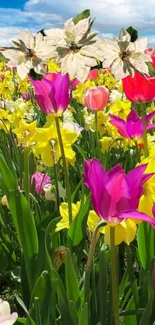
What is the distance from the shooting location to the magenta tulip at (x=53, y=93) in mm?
1157

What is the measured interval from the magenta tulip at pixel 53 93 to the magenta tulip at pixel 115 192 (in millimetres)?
469

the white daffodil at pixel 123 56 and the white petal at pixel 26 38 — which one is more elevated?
the white petal at pixel 26 38

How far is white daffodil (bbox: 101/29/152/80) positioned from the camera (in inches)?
30.7

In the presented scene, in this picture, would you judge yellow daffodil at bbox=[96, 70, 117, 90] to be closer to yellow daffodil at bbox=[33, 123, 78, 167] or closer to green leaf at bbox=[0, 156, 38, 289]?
yellow daffodil at bbox=[33, 123, 78, 167]

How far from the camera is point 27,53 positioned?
834 mm

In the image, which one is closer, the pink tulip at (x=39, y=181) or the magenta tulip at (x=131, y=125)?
the magenta tulip at (x=131, y=125)

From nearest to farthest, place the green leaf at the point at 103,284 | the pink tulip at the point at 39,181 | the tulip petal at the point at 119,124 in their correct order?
the green leaf at the point at 103,284
the tulip petal at the point at 119,124
the pink tulip at the point at 39,181

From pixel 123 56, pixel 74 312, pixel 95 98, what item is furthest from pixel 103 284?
pixel 95 98

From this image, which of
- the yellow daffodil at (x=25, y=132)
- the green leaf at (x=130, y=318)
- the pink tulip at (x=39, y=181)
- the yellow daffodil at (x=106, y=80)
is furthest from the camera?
the yellow daffodil at (x=106, y=80)

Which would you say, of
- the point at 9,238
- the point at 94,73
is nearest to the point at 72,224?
the point at 9,238

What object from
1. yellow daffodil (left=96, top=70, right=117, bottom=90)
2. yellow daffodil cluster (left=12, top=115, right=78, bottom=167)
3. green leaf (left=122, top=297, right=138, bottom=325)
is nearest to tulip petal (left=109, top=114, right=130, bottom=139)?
yellow daffodil cluster (left=12, top=115, right=78, bottom=167)

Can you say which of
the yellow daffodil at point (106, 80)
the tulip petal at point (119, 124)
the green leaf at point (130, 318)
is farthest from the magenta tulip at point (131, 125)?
the yellow daffodil at point (106, 80)

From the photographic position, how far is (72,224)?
46.1 inches

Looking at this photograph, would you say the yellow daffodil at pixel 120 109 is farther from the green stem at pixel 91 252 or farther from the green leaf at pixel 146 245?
the green stem at pixel 91 252
